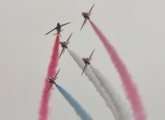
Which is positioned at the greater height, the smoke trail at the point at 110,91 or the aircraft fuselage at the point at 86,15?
the aircraft fuselage at the point at 86,15

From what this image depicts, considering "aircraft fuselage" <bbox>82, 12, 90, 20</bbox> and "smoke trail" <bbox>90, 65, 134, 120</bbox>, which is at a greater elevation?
"aircraft fuselage" <bbox>82, 12, 90, 20</bbox>

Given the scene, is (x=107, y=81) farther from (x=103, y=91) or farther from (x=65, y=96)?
(x=65, y=96)

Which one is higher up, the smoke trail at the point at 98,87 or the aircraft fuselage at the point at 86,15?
the aircraft fuselage at the point at 86,15

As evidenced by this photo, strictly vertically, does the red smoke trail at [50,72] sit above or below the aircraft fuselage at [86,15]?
below

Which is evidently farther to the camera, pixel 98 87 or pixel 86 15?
pixel 86 15

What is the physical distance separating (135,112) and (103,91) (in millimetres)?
7382

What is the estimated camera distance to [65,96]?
4403cm

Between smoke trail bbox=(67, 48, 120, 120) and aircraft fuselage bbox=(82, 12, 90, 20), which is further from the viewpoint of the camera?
aircraft fuselage bbox=(82, 12, 90, 20)

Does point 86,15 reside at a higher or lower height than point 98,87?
higher

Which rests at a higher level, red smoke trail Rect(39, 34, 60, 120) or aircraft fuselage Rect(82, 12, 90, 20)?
aircraft fuselage Rect(82, 12, 90, 20)

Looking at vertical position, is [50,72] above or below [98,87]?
above

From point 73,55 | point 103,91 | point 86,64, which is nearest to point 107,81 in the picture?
point 103,91

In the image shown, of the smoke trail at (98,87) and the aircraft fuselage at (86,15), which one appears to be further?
the aircraft fuselage at (86,15)

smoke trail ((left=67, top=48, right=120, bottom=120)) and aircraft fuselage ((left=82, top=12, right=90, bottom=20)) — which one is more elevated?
aircraft fuselage ((left=82, top=12, right=90, bottom=20))
